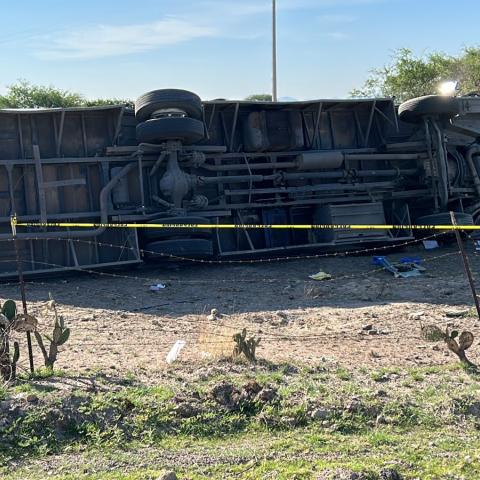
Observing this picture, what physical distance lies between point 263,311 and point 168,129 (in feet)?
14.3

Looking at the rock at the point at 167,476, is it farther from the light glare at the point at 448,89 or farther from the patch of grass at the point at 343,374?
the light glare at the point at 448,89

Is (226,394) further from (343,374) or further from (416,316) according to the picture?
(416,316)

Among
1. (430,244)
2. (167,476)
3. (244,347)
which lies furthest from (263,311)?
(430,244)

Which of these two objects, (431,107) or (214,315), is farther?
(431,107)

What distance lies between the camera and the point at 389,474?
14.2 ft

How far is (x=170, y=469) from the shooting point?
4.60m

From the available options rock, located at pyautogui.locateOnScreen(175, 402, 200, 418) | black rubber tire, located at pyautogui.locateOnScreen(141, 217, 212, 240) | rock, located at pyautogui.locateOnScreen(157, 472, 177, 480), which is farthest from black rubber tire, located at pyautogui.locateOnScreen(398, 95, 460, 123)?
rock, located at pyautogui.locateOnScreen(157, 472, 177, 480)

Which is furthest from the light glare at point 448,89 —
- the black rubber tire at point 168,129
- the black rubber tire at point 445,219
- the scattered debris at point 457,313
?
the scattered debris at point 457,313

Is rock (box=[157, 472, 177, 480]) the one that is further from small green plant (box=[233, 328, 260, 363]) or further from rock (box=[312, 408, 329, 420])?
small green plant (box=[233, 328, 260, 363])

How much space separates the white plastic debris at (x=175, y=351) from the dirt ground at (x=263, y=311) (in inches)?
3.1

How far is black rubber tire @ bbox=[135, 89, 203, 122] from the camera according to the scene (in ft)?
41.5

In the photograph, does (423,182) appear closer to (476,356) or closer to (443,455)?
(476,356)

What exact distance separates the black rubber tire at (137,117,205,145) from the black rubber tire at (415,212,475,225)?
4989 mm

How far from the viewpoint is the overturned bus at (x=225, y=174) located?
12453 millimetres
